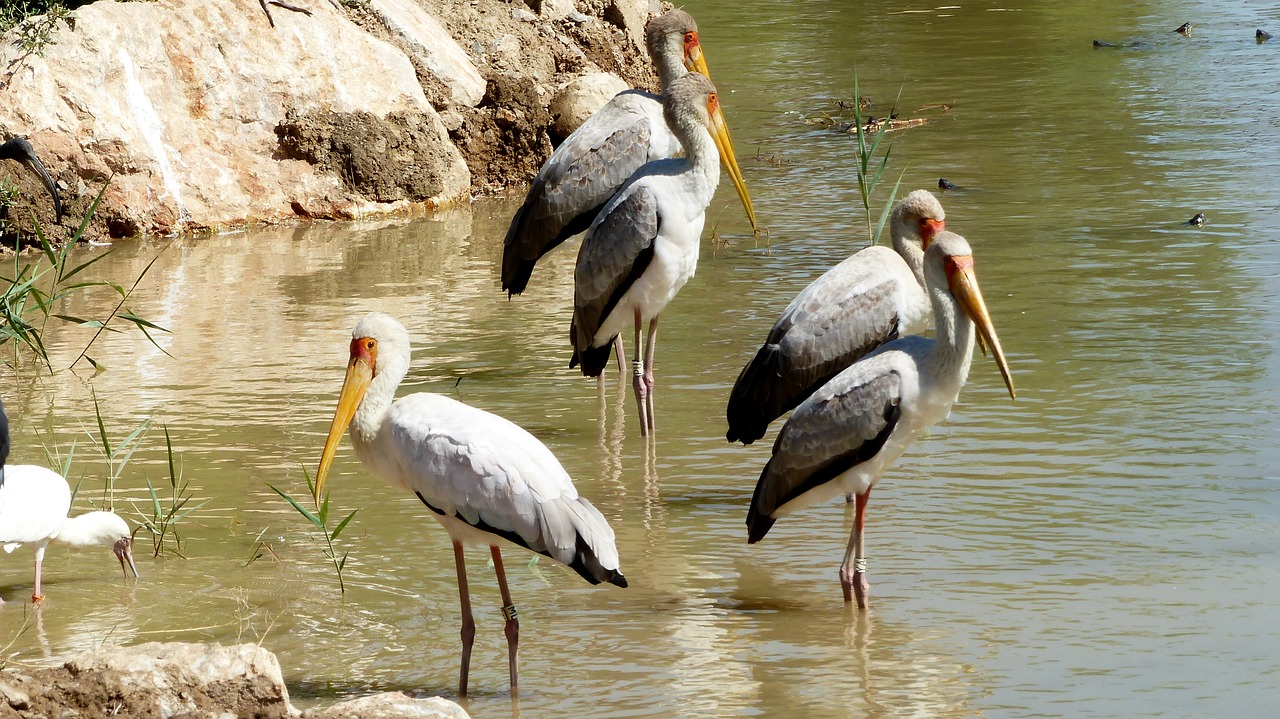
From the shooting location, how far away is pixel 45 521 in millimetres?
5176

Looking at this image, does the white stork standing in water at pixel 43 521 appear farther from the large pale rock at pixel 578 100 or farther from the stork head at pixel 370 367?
the large pale rock at pixel 578 100

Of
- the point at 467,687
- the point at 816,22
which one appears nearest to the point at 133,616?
the point at 467,687

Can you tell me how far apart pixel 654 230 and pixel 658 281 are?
0.24 meters

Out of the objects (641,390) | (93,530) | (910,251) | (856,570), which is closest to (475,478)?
(856,570)

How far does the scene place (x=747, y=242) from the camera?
33.6 ft

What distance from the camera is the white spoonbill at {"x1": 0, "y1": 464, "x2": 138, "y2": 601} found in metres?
5.10

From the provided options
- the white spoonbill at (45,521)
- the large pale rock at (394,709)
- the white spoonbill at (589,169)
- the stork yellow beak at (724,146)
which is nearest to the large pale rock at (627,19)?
the white spoonbill at (589,169)

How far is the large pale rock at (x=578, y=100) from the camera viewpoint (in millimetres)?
12195

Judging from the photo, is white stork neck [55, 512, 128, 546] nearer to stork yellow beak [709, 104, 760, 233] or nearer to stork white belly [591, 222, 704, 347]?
stork white belly [591, 222, 704, 347]

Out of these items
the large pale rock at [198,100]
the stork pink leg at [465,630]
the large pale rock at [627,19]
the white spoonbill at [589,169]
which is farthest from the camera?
the large pale rock at [627,19]

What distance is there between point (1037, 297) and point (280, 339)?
3.69m

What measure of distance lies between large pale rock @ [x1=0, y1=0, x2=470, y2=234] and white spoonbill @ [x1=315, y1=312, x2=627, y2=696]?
6.71 metres

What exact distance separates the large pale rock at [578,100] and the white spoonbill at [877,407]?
23.6 feet

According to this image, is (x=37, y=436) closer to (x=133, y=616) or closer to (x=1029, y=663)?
(x=133, y=616)
